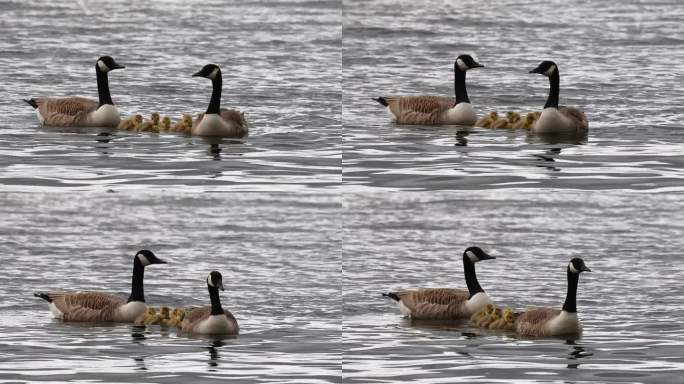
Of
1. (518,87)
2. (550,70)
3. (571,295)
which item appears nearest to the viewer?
(571,295)

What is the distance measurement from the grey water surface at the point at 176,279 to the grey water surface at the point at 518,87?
Result: 101 inches

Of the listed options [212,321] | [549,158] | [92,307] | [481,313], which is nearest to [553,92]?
[549,158]

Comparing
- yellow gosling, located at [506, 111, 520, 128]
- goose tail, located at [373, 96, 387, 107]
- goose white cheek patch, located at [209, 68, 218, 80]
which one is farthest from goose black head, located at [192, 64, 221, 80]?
yellow gosling, located at [506, 111, 520, 128]

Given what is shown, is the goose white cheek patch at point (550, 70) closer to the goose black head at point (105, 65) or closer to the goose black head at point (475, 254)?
the goose black head at point (475, 254)

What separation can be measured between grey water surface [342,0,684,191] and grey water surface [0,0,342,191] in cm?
66

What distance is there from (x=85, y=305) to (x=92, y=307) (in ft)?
0.36

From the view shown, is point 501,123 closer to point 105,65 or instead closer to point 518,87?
point 518,87

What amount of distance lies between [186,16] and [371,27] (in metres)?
5.27

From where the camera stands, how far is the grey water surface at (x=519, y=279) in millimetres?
21172

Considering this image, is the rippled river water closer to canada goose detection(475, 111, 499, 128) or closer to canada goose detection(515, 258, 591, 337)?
canada goose detection(515, 258, 591, 337)

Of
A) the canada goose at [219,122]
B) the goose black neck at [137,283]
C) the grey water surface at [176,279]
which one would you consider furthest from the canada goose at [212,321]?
the canada goose at [219,122]

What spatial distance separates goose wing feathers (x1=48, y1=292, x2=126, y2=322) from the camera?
24.7 metres

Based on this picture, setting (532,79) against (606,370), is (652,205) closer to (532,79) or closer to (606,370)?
(532,79)

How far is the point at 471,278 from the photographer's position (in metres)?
26.2
